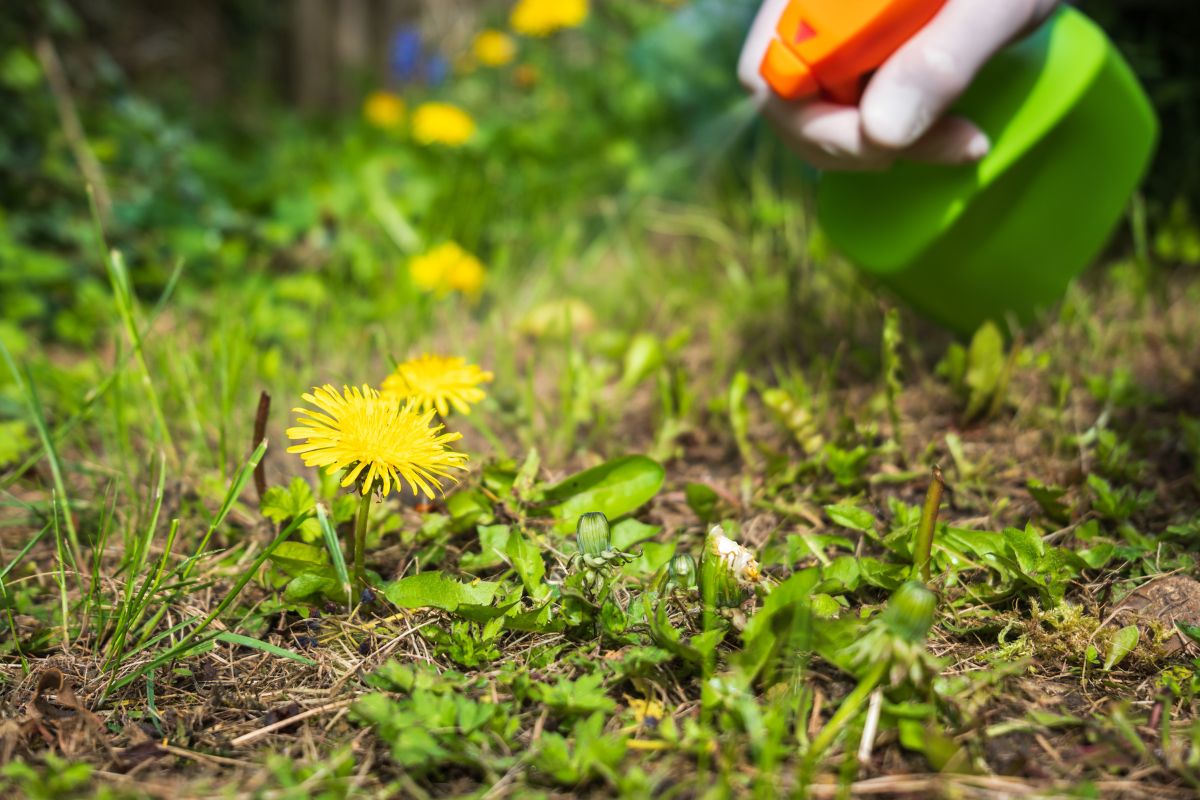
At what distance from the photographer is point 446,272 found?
2244mm

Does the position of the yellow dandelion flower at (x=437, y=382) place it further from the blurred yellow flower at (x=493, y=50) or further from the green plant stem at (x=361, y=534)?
the blurred yellow flower at (x=493, y=50)

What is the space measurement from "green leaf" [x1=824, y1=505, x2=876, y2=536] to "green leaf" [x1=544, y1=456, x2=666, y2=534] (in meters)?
0.25

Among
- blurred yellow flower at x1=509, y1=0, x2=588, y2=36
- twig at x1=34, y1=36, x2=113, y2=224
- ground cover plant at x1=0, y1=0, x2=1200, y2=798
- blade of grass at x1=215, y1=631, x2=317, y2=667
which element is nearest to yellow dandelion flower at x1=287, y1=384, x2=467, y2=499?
ground cover plant at x1=0, y1=0, x2=1200, y2=798

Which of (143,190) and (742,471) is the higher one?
(143,190)

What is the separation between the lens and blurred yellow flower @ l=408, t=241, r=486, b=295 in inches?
88.0

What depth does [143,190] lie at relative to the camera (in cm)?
247

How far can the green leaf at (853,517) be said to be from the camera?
134 centimetres

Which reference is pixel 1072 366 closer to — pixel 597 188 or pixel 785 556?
pixel 785 556

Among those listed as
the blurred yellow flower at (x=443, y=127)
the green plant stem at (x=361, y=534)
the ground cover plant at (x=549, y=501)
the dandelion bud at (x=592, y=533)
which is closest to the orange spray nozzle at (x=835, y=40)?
the ground cover plant at (x=549, y=501)

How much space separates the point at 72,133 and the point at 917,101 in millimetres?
2035

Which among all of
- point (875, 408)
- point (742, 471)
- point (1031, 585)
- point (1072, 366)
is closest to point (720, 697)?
point (1031, 585)

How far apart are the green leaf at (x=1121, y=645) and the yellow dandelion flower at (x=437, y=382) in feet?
2.76

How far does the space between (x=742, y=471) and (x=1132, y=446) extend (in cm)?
62

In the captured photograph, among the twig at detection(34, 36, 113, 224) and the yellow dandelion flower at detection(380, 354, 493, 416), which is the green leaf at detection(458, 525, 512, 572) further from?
the twig at detection(34, 36, 113, 224)
